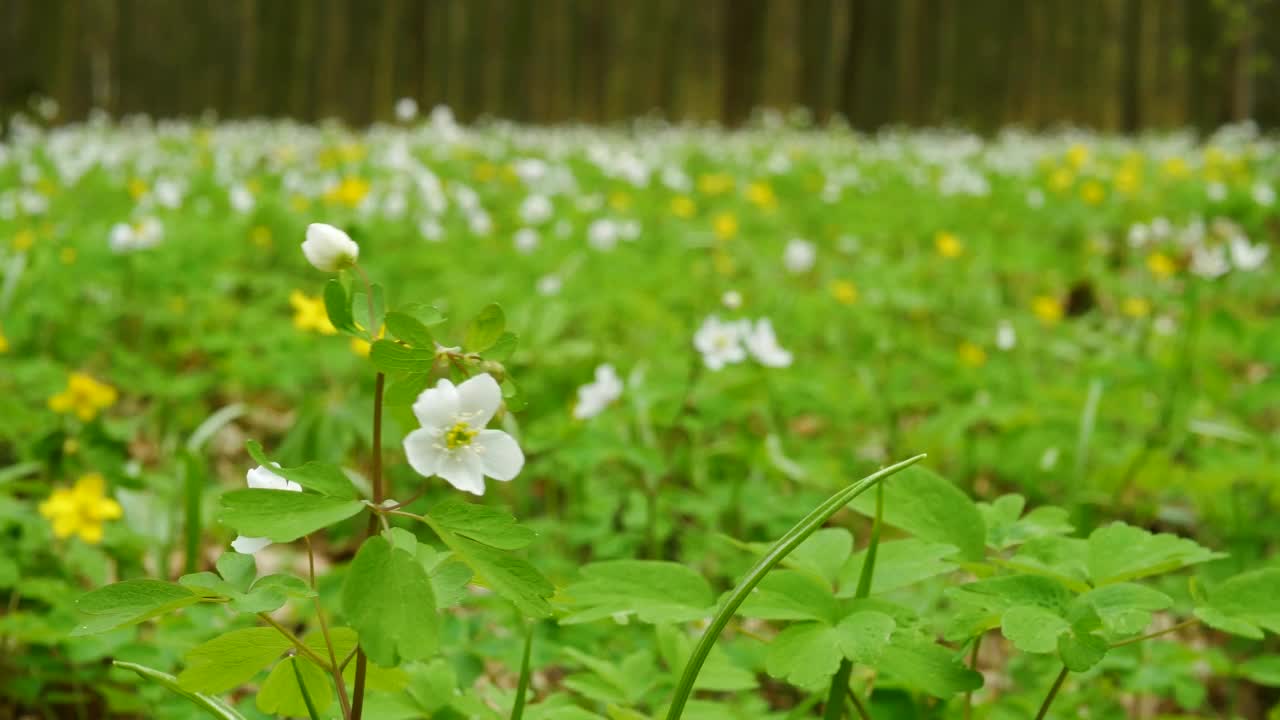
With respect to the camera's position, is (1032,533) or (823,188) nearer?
(1032,533)

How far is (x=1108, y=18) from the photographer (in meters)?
12.2

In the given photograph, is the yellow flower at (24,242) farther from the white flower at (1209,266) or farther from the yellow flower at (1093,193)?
the yellow flower at (1093,193)

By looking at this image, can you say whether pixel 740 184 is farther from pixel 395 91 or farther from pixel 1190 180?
pixel 395 91

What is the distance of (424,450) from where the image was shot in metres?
0.86

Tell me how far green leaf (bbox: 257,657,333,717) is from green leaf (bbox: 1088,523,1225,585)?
703mm

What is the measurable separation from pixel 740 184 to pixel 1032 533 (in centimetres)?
539

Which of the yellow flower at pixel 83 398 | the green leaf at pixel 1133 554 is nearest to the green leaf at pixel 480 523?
the green leaf at pixel 1133 554

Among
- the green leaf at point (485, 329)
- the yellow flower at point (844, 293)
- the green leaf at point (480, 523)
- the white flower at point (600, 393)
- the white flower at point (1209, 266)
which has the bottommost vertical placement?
the yellow flower at point (844, 293)

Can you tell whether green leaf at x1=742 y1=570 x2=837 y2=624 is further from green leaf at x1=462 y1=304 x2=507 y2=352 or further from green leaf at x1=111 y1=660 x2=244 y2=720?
green leaf at x1=111 y1=660 x2=244 y2=720

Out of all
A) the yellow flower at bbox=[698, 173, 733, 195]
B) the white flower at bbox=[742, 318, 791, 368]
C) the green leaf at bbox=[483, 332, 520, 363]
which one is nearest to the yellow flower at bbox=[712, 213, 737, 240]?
the yellow flower at bbox=[698, 173, 733, 195]

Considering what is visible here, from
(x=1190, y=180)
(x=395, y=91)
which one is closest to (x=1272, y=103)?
(x=1190, y=180)

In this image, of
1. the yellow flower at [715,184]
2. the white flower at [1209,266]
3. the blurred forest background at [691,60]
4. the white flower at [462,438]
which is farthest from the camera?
the blurred forest background at [691,60]

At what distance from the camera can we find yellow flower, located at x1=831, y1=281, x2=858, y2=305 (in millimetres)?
3724

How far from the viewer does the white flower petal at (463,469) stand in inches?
34.1
